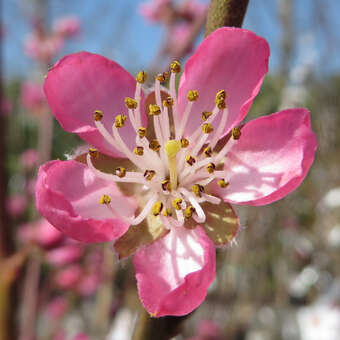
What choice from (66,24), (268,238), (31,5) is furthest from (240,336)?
(31,5)

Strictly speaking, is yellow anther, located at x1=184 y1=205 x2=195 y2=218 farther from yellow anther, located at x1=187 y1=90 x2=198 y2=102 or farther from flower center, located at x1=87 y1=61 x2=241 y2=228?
yellow anther, located at x1=187 y1=90 x2=198 y2=102

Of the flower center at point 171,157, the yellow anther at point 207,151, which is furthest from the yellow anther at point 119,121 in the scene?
the yellow anther at point 207,151

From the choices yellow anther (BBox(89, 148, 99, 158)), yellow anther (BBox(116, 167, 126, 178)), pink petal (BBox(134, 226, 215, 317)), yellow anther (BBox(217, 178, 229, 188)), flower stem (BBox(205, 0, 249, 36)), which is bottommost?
pink petal (BBox(134, 226, 215, 317))

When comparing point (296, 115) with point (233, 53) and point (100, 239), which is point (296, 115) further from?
point (100, 239)

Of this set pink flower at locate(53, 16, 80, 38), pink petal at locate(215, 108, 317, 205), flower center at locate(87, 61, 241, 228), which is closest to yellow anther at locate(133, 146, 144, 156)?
flower center at locate(87, 61, 241, 228)

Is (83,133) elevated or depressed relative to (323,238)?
elevated
